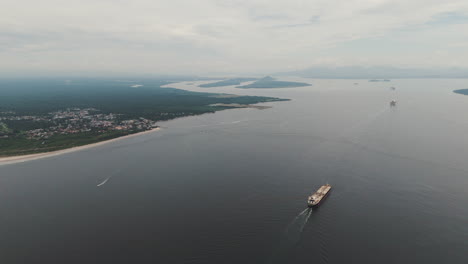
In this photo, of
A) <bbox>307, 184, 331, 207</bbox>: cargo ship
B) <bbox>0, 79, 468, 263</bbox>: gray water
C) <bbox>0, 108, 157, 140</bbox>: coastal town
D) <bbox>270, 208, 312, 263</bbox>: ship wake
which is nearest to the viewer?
<bbox>270, 208, 312, 263</bbox>: ship wake

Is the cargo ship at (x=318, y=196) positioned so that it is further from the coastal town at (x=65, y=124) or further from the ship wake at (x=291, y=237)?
the coastal town at (x=65, y=124)

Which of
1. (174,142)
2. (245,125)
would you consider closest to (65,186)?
(174,142)

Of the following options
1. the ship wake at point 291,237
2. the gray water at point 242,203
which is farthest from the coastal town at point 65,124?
the ship wake at point 291,237

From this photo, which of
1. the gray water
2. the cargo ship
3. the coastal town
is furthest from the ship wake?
the coastal town

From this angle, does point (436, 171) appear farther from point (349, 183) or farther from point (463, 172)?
point (349, 183)

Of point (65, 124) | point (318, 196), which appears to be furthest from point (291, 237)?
point (65, 124)

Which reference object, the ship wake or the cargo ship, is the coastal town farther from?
the ship wake
